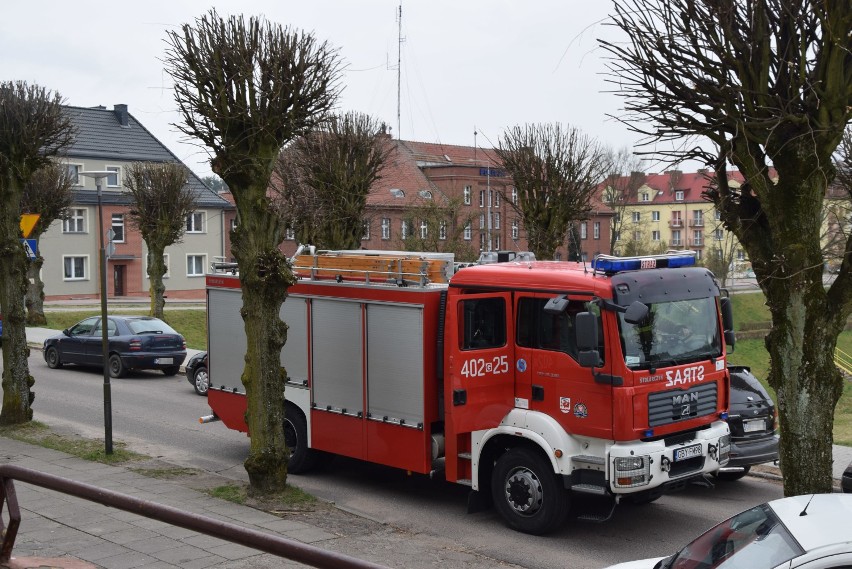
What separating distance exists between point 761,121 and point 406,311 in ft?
15.8

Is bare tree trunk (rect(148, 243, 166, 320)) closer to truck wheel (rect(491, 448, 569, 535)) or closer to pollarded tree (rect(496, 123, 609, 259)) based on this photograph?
pollarded tree (rect(496, 123, 609, 259))

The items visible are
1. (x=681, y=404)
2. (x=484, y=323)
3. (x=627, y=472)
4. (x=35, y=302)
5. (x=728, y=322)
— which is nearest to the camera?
(x=627, y=472)

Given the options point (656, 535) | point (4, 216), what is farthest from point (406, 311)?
point (4, 216)

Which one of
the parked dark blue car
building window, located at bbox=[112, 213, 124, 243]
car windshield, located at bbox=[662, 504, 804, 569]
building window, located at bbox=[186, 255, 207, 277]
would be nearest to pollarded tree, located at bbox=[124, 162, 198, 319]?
the parked dark blue car

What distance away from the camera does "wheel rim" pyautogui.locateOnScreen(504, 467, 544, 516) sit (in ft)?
33.0

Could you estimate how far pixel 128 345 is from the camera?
2294cm

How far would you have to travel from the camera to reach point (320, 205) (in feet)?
76.3

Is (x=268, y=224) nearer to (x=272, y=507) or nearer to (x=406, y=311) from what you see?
(x=406, y=311)

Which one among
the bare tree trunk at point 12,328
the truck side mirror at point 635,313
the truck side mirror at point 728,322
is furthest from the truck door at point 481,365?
the bare tree trunk at point 12,328

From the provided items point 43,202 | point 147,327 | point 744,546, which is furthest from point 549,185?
point 43,202

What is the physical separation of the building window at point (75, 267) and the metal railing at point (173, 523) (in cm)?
5208

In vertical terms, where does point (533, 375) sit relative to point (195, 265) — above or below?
below

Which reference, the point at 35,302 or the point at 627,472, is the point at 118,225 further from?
the point at 627,472

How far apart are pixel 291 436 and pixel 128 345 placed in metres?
11.4
